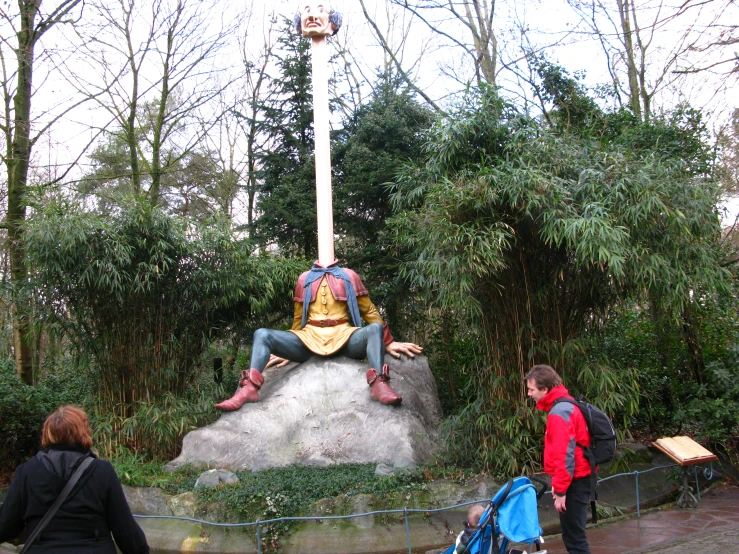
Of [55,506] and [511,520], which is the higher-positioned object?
[55,506]

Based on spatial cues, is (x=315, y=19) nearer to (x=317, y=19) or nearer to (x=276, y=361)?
(x=317, y=19)

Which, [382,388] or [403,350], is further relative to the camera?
[403,350]

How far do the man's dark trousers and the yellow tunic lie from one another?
370 cm

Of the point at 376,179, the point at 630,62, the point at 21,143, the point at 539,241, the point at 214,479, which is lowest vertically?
the point at 214,479

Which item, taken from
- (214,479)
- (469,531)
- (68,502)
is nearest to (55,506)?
(68,502)

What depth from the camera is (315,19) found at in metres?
7.98

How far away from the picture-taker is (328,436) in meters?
6.22

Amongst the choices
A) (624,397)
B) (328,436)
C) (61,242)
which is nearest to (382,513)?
(328,436)

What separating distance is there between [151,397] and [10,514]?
455 centimetres

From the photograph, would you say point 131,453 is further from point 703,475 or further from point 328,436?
point 703,475

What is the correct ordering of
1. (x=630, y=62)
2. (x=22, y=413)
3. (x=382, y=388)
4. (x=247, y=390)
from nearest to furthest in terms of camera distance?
(x=382, y=388) → (x=247, y=390) → (x=22, y=413) → (x=630, y=62)

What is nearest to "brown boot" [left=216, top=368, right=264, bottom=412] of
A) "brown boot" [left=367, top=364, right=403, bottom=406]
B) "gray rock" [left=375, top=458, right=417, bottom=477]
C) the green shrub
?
"brown boot" [left=367, top=364, right=403, bottom=406]

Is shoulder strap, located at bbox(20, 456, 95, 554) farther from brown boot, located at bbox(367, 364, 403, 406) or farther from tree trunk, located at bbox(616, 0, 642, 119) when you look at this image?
tree trunk, located at bbox(616, 0, 642, 119)

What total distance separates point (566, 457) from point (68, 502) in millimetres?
2171
